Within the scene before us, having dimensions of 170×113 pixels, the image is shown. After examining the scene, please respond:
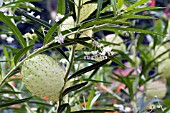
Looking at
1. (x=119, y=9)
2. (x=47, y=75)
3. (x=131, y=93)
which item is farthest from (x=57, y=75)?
(x=131, y=93)

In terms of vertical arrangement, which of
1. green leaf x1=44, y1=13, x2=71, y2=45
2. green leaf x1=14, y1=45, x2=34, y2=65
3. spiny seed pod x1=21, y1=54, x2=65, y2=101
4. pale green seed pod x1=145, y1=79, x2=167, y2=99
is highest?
green leaf x1=44, y1=13, x2=71, y2=45

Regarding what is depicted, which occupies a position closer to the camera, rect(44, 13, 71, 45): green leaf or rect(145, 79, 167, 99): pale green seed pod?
rect(44, 13, 71, 45): green leaf

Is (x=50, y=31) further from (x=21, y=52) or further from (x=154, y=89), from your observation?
(x=154, y=89)

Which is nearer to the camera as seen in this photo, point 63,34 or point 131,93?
point 63,34

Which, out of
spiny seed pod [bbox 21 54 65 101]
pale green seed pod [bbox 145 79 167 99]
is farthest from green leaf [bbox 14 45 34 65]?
pale green seed pod [bbox 145 79 167 99]

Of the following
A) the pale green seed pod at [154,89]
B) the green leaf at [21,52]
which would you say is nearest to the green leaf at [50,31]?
the green leaf at [21,52]

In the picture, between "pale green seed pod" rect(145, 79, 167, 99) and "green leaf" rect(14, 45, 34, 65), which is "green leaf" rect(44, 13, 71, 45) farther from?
"pale green seed pod" rect(145, 79, 167, 99)

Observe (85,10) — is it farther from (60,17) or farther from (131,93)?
(131,93)

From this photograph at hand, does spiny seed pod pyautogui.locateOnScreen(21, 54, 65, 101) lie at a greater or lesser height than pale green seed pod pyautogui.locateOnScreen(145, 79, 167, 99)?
greater

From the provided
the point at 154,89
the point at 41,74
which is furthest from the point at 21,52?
the point at 154,89
